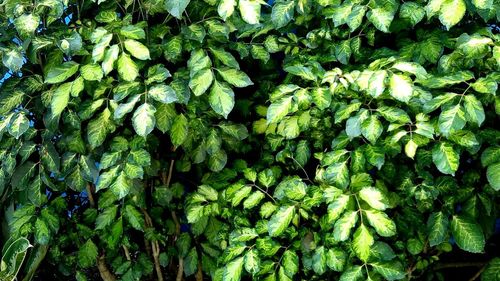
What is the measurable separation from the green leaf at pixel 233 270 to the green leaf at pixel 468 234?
668 millimetres

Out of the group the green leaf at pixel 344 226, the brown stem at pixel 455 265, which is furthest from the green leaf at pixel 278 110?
the brown stem at pixel 455 265

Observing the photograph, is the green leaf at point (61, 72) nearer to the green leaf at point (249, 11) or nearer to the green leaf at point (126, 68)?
the green leaf at point (126, 68)

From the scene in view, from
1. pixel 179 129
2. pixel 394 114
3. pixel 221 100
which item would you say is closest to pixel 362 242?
pixel 394 114

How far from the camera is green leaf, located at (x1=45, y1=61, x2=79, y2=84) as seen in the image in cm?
237

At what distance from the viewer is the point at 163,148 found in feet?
9.12

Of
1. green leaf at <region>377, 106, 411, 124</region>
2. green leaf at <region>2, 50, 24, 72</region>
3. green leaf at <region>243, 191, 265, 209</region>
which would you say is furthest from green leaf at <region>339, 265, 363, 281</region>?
green leaf at <region>2, 50, 24, 72</region>

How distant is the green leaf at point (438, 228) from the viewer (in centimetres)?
238

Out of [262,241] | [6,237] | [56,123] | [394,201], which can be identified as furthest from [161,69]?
[6,237]

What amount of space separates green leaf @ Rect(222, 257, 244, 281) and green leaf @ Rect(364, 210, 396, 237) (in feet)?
1.47

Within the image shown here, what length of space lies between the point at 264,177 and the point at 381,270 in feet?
1.60

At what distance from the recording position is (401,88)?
2.08 metres

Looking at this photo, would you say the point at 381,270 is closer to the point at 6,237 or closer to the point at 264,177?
the point at 264,177

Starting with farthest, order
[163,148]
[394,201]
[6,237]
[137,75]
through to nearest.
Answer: [6,237] → [163,148] → [394,201] → [137,75]

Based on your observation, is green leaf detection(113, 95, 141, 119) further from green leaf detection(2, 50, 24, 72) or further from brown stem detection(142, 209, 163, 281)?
brown stem detection(142, 209, 163, 281)
